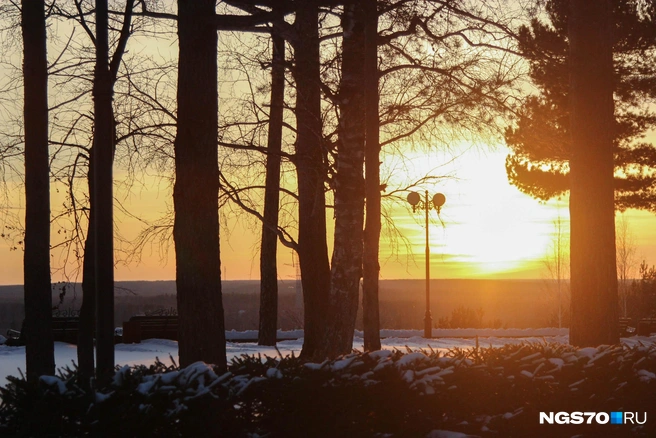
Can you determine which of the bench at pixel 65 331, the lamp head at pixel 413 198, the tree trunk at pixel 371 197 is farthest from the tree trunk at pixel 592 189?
the bench at pixel 65 331

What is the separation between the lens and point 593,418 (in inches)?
272

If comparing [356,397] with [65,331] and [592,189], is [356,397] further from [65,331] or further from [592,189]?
[65,331]

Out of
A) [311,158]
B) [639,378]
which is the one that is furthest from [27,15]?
[639,378]

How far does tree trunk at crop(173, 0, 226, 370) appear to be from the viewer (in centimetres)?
965

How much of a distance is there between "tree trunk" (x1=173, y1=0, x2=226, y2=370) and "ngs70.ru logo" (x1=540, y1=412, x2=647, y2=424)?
13.7 feet

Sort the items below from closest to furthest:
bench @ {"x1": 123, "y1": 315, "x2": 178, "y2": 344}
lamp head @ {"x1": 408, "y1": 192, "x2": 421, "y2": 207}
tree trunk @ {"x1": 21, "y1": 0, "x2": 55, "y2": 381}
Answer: tree trunk @ {"x1": 21, "y1": 0, "x2": 55, "y2": 381} < lamp head @ {"x1": 408, "y1": 192, "x2": 421, "y2": 207} < bench @ {"x1": 123, "y1": 315, "x2": 178, "y2": 344}

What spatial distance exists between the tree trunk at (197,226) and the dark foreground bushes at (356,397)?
3308 millimetres

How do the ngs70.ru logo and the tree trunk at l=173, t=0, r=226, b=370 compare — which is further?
the tree trunk at l=173, t=0, r=226, b=370

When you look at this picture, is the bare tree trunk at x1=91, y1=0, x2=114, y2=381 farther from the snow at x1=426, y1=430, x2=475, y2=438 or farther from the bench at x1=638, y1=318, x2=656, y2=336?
the bench at x1=638, y1=318, x2=656, y2=336

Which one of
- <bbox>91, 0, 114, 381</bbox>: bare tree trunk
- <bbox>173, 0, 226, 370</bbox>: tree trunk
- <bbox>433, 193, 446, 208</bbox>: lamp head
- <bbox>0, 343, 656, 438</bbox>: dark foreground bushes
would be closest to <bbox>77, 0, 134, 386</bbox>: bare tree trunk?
<bbox>91, 0, 114, 381</bbox>: bare tree trunk

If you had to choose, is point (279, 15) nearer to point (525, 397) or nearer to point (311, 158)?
point (311, 158)

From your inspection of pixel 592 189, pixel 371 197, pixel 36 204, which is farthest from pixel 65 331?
pixel 592 189

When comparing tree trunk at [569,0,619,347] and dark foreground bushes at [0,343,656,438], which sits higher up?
tree trunk at [569,0,619,347]

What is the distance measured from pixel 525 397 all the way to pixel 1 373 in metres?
12.1
